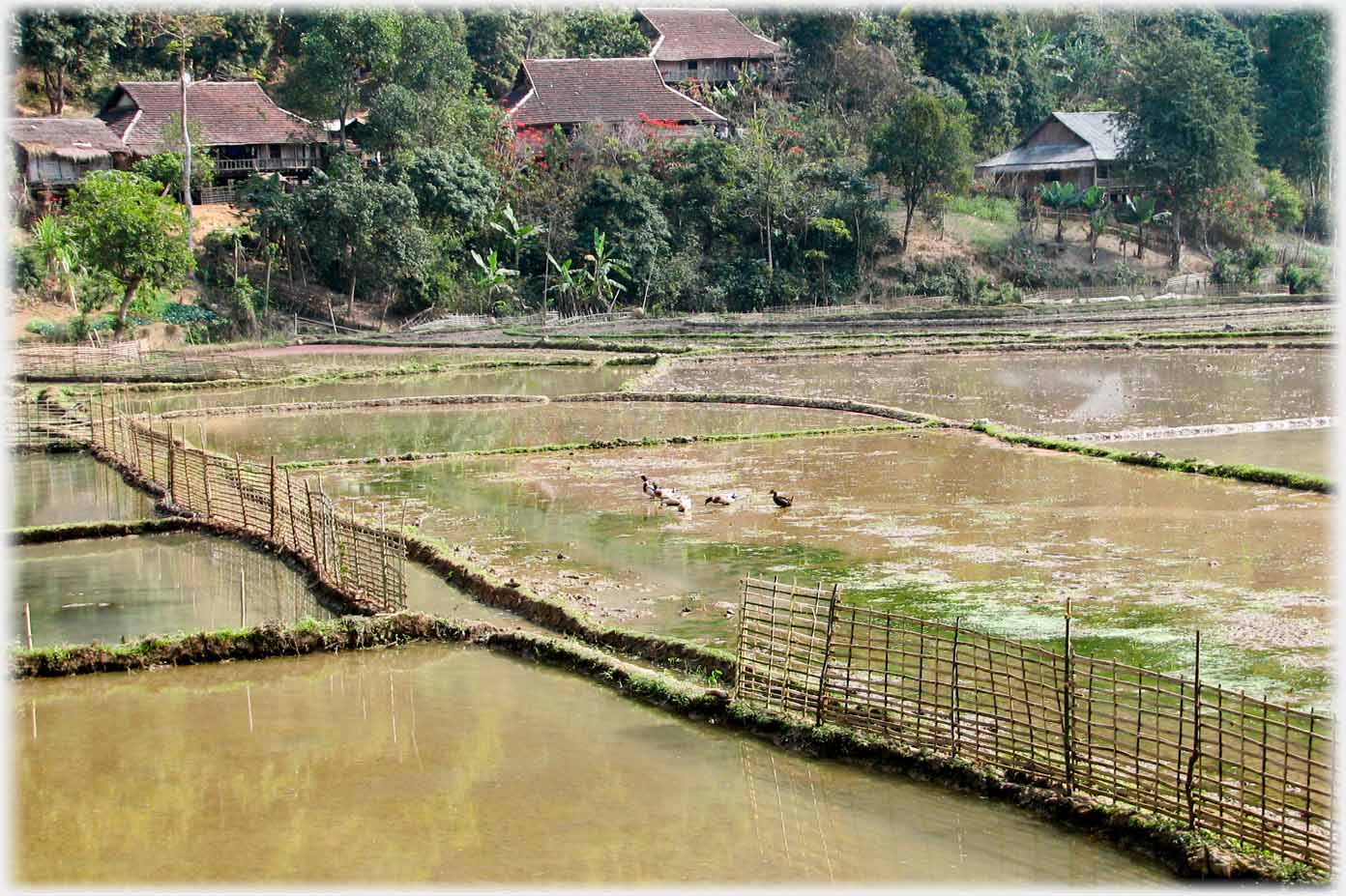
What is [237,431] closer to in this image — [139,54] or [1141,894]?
[1141,894]

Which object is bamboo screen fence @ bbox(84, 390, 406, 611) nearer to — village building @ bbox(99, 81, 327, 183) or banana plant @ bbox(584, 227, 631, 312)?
banana plant @ bbox(584, 227, 631, 312)

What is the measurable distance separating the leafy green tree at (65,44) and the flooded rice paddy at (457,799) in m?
38.4

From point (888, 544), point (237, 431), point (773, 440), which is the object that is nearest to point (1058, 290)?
point (773, 440)

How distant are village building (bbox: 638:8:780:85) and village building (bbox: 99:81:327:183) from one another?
14148mm

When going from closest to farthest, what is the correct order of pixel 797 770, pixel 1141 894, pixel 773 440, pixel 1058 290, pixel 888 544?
pixel 1141 894, pixel 797 770, pixel 888 544, pixel 773 440, pixel 1058 290

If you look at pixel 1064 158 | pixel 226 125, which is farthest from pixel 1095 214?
pixel 226 125

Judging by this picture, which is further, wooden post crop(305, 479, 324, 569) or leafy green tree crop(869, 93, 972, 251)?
leafy green tree crop(869, 93, 972, 251)

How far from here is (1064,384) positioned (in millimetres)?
27984

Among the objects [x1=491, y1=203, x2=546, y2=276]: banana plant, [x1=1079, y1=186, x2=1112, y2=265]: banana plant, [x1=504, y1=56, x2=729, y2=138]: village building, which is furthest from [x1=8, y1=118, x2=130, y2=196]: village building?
[x1=1079, y1=186, x2=1112, y2=265]: banana plant

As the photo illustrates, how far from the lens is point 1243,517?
1556 cm

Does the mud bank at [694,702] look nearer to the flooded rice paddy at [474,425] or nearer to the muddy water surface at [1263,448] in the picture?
the flooded rice paddy at [474,425]

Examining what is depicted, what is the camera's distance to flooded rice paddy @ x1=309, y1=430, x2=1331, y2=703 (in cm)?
1164

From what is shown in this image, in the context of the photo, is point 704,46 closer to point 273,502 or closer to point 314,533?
point 273,502

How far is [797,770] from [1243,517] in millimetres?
8445
